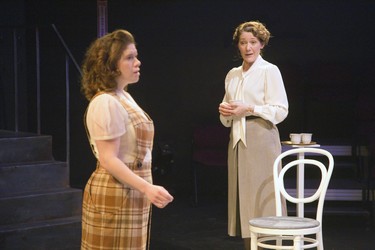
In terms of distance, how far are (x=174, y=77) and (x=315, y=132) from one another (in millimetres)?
1580

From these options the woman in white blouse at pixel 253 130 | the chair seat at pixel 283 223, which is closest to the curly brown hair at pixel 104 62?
the chair seat at pixel 283 223

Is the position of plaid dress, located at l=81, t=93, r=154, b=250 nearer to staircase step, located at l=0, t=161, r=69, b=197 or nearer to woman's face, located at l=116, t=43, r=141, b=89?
woman's face, located at l=116, t=43, r=141, b=89

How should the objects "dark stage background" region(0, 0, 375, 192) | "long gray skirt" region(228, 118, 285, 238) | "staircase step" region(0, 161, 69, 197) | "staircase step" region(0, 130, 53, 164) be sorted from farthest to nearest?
"dark stage background" region(0, 0, 375, 192) < "staircase step" region(0, 130, 53, 164) < "staircase step" region(0, 161, 69, 197) < "long gray skirt" region(228, 118, 285, 238)

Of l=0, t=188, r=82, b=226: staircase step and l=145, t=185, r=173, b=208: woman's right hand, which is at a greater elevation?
l=145, t=185, r=173, b=208: woman's right hand

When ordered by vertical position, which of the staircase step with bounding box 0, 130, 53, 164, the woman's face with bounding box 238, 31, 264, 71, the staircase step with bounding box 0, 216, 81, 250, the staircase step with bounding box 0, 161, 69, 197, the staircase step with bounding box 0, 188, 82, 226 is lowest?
the staircase step with bounding box 0, 216, 81, 250

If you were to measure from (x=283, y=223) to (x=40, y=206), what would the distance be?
7.07 ft

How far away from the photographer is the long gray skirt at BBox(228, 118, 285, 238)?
4036mm

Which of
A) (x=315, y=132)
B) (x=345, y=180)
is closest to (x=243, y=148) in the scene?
(x=345, y=180)

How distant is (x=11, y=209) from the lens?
4.94 metres

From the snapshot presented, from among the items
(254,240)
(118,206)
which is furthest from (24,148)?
(118,206)

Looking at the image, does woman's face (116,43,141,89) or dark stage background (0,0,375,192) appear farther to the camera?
dark stage background (0,0,375,192)

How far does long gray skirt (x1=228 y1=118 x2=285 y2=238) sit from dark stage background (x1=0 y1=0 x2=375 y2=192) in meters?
3.16

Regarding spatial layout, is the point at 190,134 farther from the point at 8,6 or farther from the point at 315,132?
the point at 8,6

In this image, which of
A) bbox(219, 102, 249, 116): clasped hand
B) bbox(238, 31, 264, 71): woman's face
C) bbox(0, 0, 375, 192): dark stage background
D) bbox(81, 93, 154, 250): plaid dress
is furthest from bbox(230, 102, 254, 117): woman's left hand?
bbox(0, 0, 375, 192): dark stage background
